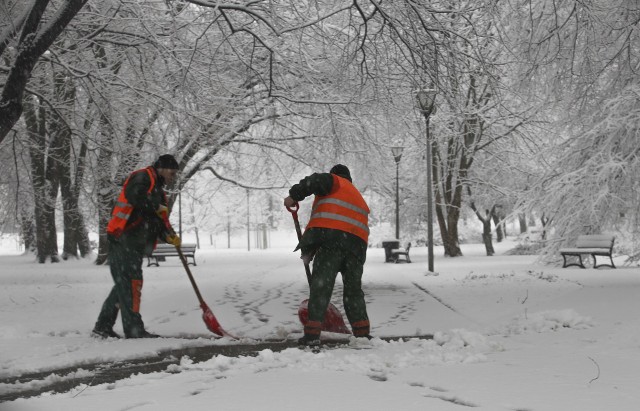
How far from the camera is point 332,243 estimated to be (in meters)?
5.67

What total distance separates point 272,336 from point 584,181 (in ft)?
27.5

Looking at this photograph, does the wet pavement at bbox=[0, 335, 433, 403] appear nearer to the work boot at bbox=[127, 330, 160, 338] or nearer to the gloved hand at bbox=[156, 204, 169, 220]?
the work boot at bbox=[127, 330, 160, 338]

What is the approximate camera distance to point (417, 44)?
695 cm

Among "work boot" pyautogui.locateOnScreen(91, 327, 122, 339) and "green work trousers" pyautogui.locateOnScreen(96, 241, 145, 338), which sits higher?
"green work trousers" pyautogui.locateOnScreen(96, 241, 145, 338)

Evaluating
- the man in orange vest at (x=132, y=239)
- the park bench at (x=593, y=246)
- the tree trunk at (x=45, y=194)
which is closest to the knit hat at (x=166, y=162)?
the man in orange vest at (x=132, y=239)

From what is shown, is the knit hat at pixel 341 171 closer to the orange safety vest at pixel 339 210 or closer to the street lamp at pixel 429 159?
the orange safety vest at pixel 339 210

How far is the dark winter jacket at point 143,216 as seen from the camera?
598cm

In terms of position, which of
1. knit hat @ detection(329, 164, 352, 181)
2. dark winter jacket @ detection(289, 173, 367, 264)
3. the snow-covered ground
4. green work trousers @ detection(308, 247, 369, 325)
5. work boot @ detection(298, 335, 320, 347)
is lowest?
the snow-covered ground

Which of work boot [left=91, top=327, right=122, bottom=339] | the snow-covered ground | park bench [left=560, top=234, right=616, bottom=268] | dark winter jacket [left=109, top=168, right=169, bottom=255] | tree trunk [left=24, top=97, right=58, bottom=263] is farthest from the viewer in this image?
tree trunk [left=24, top=97, right=58, bottom=263]

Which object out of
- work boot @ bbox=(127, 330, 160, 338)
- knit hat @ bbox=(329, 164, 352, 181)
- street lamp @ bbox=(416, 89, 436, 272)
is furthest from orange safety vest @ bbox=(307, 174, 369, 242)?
street lamp @ bbox=(416, 89, 436, 272)

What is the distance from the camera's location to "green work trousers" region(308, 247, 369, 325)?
554cm

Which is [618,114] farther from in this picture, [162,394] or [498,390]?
[162,394]

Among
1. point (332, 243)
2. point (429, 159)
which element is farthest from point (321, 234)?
point (429, 159)

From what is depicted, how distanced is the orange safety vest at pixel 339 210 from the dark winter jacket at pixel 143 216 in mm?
1526
